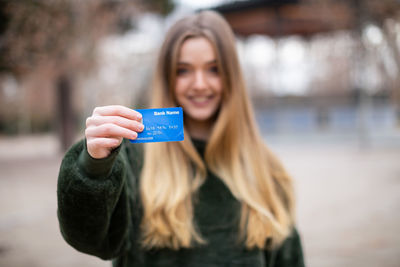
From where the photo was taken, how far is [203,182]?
5.25 feet

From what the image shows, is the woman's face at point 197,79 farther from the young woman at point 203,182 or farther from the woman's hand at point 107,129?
the woman's hand at point 107,129

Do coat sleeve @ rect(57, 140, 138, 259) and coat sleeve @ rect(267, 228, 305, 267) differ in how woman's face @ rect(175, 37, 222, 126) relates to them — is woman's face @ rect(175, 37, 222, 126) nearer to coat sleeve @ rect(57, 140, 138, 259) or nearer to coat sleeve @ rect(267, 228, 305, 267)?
coat sleeve @ rect(57, 140, 138, 259)

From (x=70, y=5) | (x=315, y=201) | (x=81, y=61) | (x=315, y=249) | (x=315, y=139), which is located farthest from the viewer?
(x=315, y=139)

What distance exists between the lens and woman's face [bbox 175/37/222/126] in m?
1.51

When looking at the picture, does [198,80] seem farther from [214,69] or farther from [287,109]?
[287,109]

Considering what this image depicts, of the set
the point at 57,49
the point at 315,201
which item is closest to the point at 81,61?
the point at 57,49

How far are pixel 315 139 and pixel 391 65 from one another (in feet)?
22.2

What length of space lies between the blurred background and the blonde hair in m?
2.39

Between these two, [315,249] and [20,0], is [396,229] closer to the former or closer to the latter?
[315,249]

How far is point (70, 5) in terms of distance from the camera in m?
7.92

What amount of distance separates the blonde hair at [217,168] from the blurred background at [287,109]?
94.1 inches

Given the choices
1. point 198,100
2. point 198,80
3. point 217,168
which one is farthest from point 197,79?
point 217,168

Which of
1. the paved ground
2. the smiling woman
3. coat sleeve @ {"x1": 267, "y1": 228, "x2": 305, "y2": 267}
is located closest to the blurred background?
the paved ground

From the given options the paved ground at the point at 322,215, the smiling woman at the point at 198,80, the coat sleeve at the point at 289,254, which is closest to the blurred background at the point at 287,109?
the paved ground at the point at 322,215
